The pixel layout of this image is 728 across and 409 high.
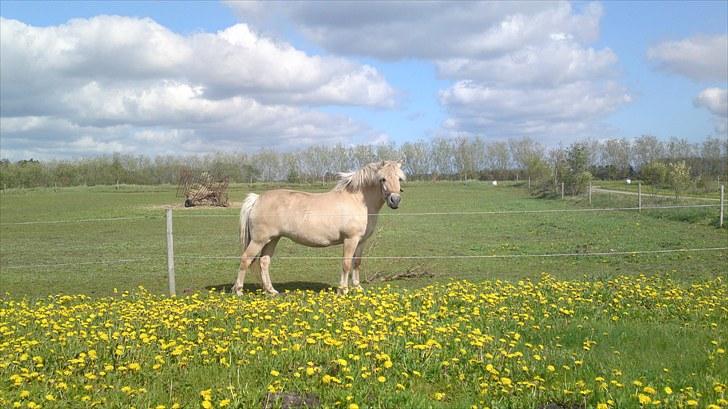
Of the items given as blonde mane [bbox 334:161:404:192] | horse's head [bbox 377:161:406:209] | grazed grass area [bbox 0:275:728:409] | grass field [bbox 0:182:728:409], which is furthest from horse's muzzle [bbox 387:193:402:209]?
grazed grass area [bbox 0:275:728:409]

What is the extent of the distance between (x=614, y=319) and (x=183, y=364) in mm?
4661

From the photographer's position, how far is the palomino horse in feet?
30.8

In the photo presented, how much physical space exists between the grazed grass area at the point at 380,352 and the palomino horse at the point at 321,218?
195 centimetres

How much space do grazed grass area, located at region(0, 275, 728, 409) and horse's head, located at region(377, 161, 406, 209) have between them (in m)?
2.00

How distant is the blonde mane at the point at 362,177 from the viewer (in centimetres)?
943

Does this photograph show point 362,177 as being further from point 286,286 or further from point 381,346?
point 381,346

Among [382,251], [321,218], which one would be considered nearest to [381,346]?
[321,218]

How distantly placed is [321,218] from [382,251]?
643cm

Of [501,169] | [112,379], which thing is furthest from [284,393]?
[501,169]

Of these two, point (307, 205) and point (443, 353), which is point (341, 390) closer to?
point (443, 353)

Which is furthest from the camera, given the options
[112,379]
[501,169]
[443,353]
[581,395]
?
[501,169]

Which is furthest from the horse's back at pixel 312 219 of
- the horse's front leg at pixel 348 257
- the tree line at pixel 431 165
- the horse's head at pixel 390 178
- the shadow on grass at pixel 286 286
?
the tree line at pixel 431 165

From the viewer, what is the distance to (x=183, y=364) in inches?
192

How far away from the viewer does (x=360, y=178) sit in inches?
379
